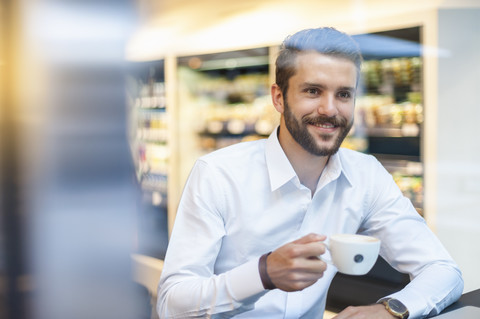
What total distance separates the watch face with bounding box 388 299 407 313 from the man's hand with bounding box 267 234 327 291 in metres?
0.28

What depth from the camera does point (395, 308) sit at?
119cm

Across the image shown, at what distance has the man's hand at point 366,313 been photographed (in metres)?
1.14

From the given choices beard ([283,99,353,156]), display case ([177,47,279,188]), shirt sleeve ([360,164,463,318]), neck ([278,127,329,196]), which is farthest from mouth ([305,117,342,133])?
display case ([177,47,279,188])

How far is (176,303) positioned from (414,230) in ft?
2.24

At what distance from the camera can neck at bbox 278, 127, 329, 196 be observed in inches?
57.8

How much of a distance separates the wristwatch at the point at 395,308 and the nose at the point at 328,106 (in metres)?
0.47

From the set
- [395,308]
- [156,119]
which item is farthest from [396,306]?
A: [156,119]

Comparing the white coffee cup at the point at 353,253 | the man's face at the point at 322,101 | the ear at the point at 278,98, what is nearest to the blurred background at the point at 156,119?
the ear at the point at 278,98

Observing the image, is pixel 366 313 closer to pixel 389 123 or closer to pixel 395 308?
pixel 395 308

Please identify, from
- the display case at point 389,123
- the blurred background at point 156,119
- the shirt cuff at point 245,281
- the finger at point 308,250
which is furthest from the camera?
the display case at point 389,123

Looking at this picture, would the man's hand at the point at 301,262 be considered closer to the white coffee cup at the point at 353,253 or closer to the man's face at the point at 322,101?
the white coffee cup at the point at 353,253

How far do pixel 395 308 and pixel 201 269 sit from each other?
0.45m

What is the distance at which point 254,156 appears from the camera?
4.77ft

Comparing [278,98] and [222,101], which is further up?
[222,101]
